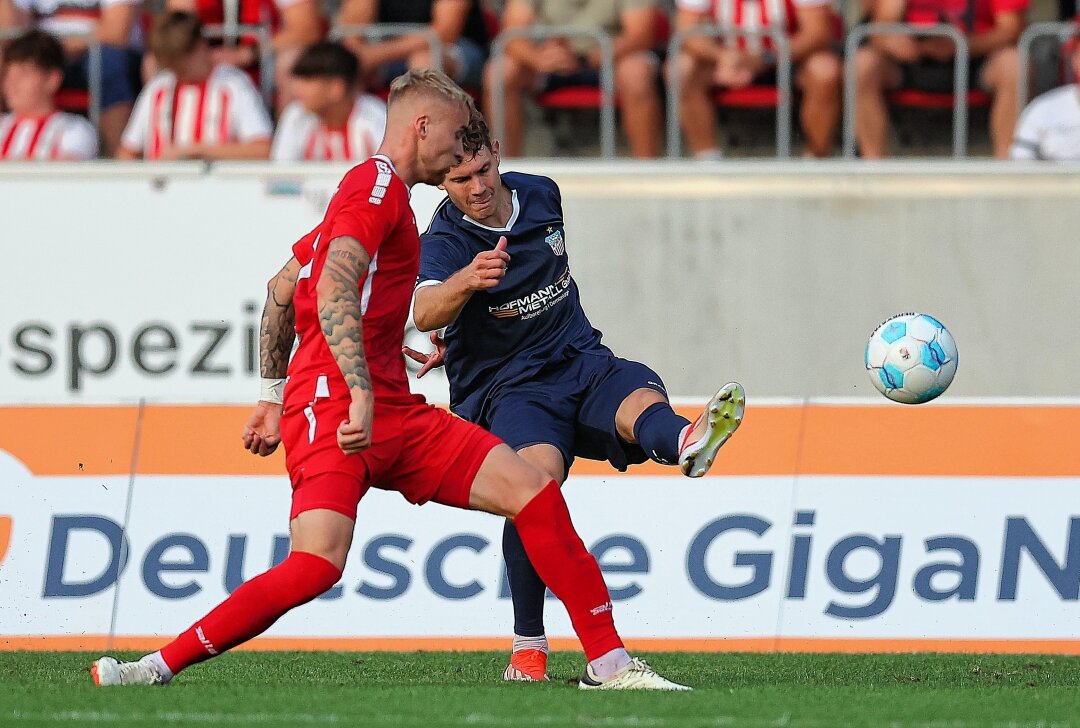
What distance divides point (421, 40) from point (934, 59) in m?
3.43

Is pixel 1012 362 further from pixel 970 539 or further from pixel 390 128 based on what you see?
pixel 390 128

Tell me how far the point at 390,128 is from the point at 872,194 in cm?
595

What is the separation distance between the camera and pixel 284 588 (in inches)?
202

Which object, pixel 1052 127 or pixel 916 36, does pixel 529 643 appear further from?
pixel 916 36

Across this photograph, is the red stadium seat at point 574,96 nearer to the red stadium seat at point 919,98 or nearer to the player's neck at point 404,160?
the red stadium seat at point 919,98

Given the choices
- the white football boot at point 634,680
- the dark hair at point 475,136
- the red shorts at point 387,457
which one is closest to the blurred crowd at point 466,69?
the dark hair at point 475,136

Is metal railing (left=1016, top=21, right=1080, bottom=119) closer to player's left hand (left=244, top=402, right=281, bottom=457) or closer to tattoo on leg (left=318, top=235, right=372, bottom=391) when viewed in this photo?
player's left hand (left=244, top=402, right=281, bottom=457)

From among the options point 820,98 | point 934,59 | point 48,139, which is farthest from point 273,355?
point 934,59

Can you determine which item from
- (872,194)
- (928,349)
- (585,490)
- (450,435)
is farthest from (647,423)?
(872,194)

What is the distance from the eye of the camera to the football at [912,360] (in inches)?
262

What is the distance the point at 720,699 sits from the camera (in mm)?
5387

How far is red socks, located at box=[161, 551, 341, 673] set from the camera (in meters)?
5.14

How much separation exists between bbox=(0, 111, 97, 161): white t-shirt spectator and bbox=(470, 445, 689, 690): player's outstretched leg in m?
6.47

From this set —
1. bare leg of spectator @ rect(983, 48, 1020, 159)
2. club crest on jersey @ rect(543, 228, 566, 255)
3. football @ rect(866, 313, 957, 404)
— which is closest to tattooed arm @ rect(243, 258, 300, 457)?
club crest on jersey @ rect(543, 228, 566, 255)
